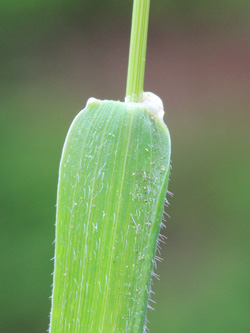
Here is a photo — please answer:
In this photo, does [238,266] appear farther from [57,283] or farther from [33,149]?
[57,283]

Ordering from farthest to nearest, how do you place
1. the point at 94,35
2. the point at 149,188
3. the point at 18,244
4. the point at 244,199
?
the point at 94,35, the point at 244,199, the point at 18,244, the point at 149,188

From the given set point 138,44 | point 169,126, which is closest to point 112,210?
point 138,44

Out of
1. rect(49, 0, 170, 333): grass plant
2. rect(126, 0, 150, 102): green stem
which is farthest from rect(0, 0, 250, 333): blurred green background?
rect(126, 0, 150, 102): green stem

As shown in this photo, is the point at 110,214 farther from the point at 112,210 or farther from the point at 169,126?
the point at 169,126

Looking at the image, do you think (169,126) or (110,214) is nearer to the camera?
(110,214)

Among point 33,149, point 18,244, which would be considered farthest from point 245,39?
point 18,244
